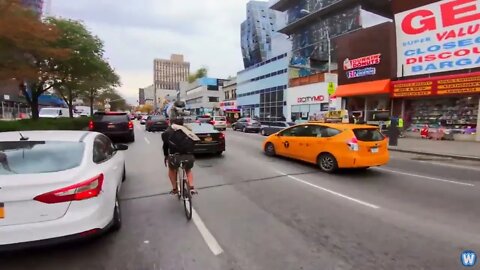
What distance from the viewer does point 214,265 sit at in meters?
3.97

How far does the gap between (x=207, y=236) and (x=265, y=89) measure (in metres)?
53.7

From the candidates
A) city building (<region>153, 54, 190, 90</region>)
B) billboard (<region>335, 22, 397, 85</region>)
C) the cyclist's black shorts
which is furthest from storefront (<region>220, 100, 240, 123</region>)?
city building (<region>153, 54, 190, 90</region>)

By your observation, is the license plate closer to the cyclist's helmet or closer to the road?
the road

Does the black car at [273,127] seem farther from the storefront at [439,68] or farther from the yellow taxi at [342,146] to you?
the yellow taxi at [342,146]

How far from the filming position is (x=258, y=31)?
88.8m

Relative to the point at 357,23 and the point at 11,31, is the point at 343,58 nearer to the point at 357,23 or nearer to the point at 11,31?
the point at 357,23

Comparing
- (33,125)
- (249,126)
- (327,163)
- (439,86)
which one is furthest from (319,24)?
(327,163)

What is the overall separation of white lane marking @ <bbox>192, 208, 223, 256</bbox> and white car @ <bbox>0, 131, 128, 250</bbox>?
1231 mm

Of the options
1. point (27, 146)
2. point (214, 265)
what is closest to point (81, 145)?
point (27, 146)

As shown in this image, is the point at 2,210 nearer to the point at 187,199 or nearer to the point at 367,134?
the point at 187,199

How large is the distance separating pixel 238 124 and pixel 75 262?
33.9 meters

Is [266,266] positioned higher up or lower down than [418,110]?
lower down

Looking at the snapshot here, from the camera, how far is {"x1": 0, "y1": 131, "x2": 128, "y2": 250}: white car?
3.70 m

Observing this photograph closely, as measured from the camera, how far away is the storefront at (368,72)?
25734 millimetres
